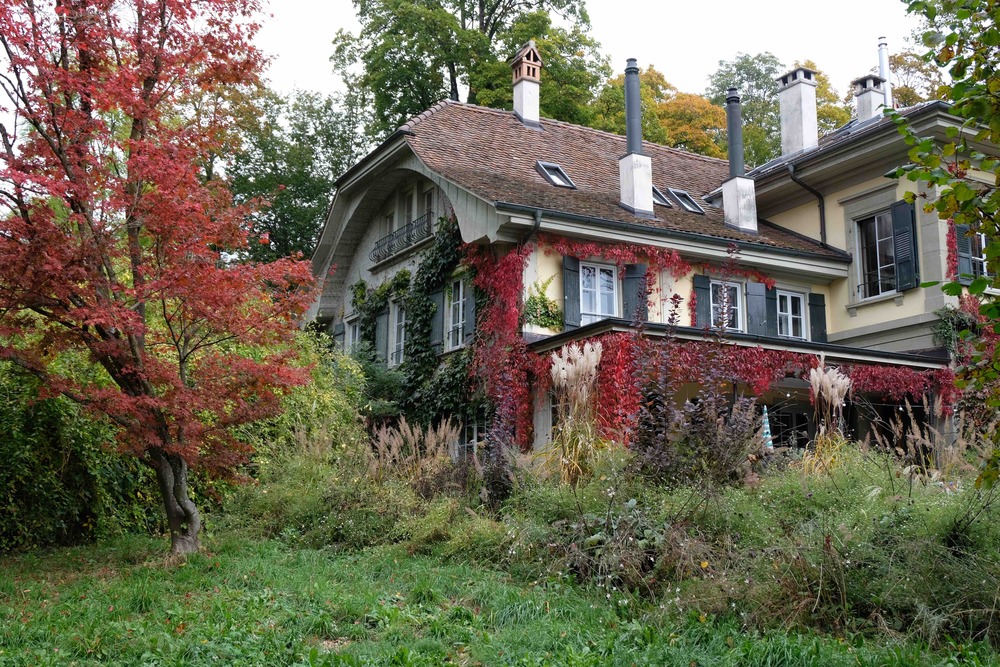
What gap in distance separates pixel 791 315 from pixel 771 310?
592 mm

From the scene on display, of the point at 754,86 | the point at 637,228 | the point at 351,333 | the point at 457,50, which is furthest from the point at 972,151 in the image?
the point at 754,86

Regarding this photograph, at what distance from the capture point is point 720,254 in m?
17.1

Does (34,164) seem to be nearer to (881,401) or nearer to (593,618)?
(593,618)

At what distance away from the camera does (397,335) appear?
20.0 meters

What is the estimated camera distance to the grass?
18.4 ft

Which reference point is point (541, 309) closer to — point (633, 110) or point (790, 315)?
point (633, 110)

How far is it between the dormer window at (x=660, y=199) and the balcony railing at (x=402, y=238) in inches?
180

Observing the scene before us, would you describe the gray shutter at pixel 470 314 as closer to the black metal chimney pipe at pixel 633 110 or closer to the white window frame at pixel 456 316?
the white window frame at pixel 456 316

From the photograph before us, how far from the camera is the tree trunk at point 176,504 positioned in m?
9.11

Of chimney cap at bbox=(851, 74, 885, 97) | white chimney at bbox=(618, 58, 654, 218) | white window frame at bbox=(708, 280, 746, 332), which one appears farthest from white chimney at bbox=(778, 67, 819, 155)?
white chimney at bbox=(618, 58, 654, 218)

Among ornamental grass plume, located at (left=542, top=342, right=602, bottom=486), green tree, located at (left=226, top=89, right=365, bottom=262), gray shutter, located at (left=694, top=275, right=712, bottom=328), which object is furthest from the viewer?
green tree, located at (left=226, top=89, right=365, bottom=262)

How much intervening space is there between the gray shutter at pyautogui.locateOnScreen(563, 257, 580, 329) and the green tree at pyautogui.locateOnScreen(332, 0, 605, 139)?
11471 mm

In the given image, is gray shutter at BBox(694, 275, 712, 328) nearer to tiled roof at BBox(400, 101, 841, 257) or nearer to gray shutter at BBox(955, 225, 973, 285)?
tiled roof at BBox(400, 101, 841, 257)

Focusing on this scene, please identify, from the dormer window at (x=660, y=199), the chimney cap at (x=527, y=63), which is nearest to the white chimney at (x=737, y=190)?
the dormer window at (x=660, y=199)
